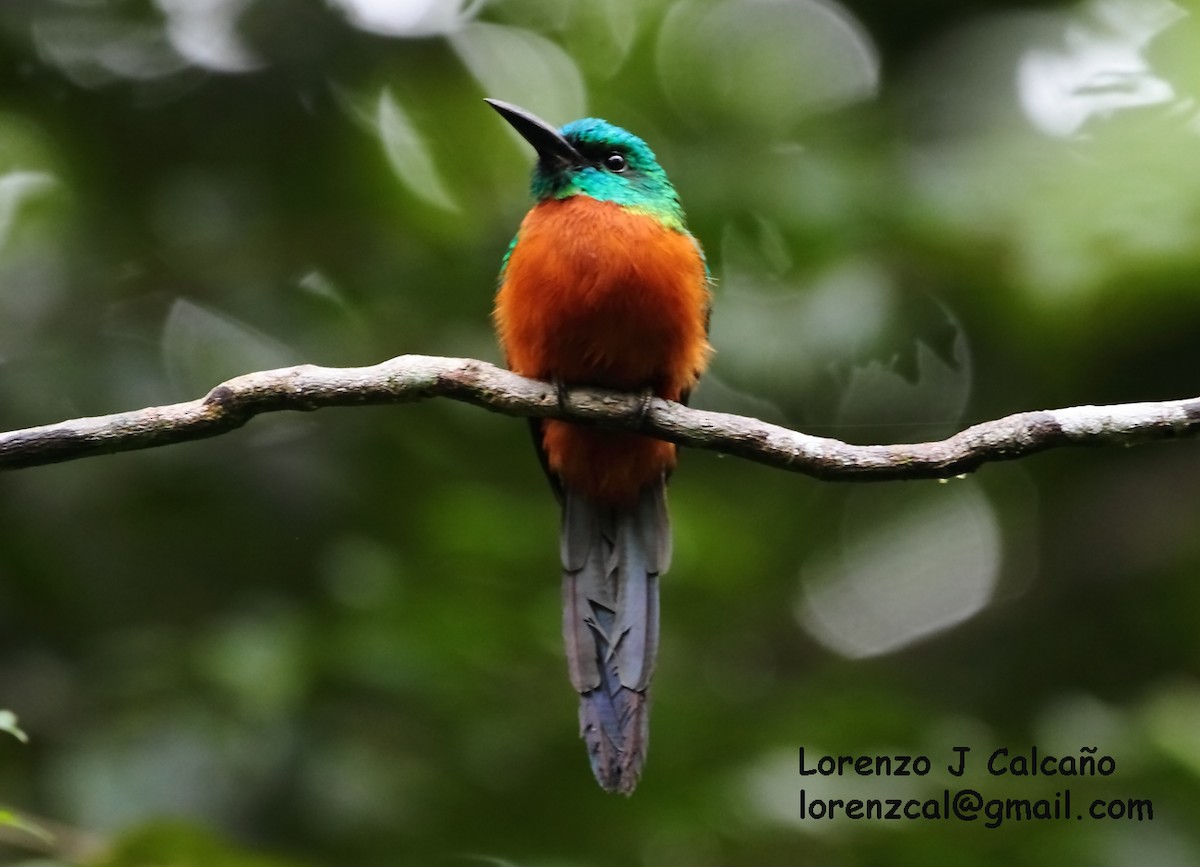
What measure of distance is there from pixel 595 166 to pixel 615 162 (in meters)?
0.06

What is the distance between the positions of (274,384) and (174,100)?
106 inches

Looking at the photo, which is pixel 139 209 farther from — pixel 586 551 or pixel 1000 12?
pixel 1000 12

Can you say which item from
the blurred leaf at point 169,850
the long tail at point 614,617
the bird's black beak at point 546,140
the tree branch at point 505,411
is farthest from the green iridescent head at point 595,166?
the blurred leaf at point 169,850

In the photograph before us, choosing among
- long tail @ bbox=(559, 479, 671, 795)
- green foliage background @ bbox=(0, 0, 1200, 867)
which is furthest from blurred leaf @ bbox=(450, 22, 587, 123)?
long tail @ bbox=(559, 479, 671, 795)

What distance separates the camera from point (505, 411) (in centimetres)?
288

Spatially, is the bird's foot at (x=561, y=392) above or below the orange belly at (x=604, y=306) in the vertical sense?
below

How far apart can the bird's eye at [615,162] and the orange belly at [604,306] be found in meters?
0.18

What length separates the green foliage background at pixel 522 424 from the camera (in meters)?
3.77

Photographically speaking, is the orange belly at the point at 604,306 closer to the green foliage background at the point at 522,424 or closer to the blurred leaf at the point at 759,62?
the green foliage background at the point at 522,424

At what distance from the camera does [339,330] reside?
15.3 feet

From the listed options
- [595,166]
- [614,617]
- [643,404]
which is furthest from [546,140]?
[614,617]

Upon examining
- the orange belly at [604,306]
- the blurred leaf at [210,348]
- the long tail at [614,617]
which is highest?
the blurred leaf at [210,348]

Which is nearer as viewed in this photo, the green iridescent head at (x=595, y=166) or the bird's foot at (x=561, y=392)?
the bird's foot at (x=561, y=392)

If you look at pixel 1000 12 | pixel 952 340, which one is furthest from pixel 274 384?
pixel 1000 12
